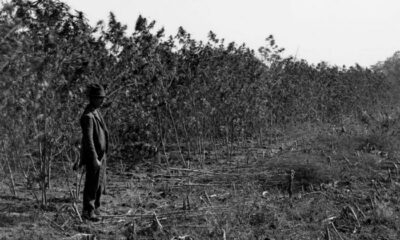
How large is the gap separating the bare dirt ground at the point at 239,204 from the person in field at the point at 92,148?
0.73 feet

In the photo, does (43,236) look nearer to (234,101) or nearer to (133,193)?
(133,193)

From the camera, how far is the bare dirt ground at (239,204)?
5348mm

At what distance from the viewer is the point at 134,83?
823 cm

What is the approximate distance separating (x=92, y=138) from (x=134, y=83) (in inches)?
103

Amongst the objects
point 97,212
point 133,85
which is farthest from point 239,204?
point 133,85

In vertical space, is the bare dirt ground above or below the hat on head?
below

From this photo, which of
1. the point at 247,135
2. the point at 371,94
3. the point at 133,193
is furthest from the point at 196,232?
the point at 371,94

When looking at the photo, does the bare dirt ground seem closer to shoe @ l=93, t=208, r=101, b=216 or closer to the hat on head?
shoe @ l=93, t=208, r=101, b=216

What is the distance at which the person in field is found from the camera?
18.9 feet

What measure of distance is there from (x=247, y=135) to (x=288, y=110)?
2009 mm

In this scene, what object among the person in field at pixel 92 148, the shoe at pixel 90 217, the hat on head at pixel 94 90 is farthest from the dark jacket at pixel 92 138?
the shoe at pixel 90 217

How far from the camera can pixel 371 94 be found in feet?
80.6

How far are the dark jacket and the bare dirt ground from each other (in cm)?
71

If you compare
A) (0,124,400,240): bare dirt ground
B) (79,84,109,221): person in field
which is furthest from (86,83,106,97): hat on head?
(0,124,400,240): bare dirt ground
